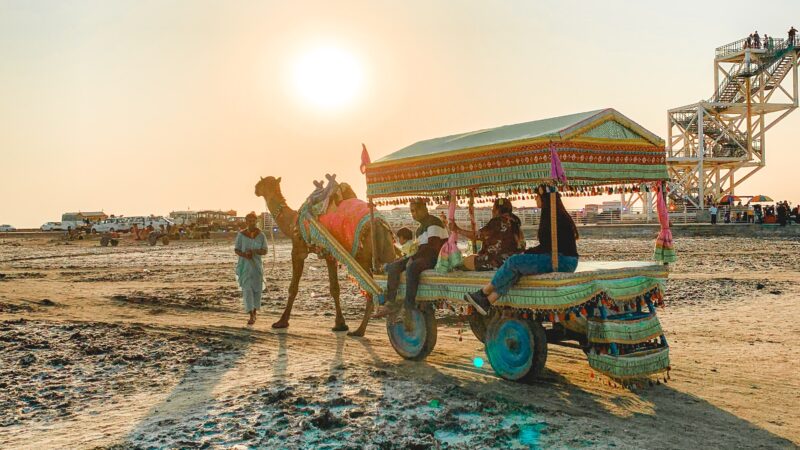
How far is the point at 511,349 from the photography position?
8.62m

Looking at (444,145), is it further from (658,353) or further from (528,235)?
(528,235)

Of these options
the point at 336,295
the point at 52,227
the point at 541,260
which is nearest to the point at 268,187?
the point at 336,295

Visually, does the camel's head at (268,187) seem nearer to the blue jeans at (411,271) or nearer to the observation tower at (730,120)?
the blue jeans at (411,271)

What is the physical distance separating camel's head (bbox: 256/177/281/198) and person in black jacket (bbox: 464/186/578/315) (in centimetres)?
647

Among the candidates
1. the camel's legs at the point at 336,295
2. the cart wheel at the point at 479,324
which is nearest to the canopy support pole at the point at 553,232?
the cart wheel at the point at 479,324

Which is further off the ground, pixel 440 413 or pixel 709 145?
pixel 709 145

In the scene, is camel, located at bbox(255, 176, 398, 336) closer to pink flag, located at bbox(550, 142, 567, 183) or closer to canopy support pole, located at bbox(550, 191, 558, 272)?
canopy support pole, located at bbox(550, 191, 558, 272)

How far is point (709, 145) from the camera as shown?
58750mm

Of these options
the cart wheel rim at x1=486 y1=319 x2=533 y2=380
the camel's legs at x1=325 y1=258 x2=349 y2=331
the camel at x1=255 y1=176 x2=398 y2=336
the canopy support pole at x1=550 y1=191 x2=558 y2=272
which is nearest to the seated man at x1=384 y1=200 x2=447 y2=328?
the camel at x1=255 y1=176 x2=398 y2=336

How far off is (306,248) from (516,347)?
5.59 m

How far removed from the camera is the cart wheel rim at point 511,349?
841 cm

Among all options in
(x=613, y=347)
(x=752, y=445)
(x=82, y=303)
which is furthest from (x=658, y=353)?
(x=82, y=303)

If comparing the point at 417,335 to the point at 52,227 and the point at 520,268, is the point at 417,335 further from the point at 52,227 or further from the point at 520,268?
the point at 52,227

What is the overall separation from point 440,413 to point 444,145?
3922mm
